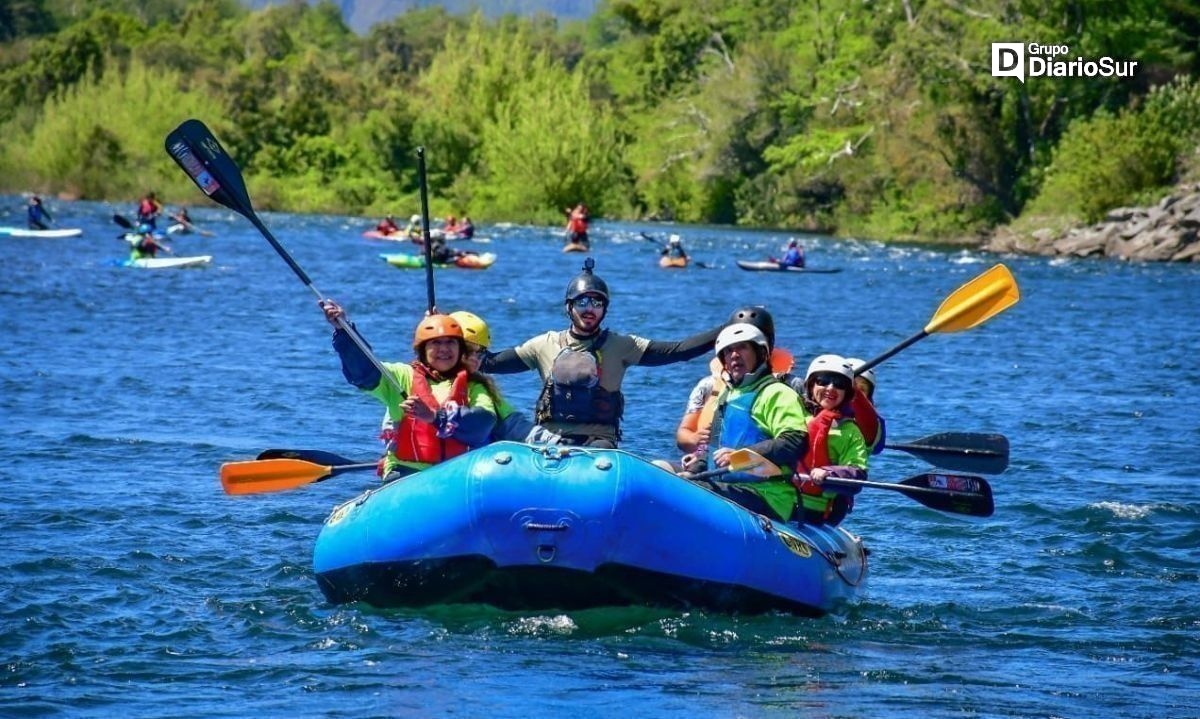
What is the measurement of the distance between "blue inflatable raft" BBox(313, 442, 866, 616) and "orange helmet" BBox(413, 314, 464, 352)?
0.74 m

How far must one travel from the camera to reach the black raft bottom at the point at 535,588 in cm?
875

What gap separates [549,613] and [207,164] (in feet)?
11.5

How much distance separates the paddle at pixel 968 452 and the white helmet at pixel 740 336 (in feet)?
5.30

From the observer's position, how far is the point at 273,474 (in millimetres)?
10062

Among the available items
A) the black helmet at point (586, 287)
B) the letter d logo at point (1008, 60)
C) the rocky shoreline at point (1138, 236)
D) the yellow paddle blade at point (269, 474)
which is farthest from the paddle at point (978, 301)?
the letter d logo at point (1008, 60)

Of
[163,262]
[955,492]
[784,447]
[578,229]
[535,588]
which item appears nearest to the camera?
[535,588]

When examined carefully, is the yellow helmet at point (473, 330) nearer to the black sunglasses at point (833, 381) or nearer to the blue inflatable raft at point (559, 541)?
the blue inflatable raft at point (559, 541)

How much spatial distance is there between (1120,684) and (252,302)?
885 inches

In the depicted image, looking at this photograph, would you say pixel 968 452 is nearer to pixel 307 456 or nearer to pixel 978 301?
pixel 978 301

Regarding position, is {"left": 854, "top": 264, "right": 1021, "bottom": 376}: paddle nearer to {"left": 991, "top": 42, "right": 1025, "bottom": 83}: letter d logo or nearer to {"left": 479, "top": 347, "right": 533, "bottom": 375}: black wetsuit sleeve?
{"left": 479, "top": 347, "right": 533, "bottom": 375}: black wetsuit sleeve

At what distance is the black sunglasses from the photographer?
9.81m

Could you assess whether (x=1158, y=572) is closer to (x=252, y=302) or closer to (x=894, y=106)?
(x=252, y=302)

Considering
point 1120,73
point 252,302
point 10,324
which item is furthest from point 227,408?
point 1120,73

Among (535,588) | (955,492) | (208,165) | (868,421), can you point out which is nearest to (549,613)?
(535,588)
